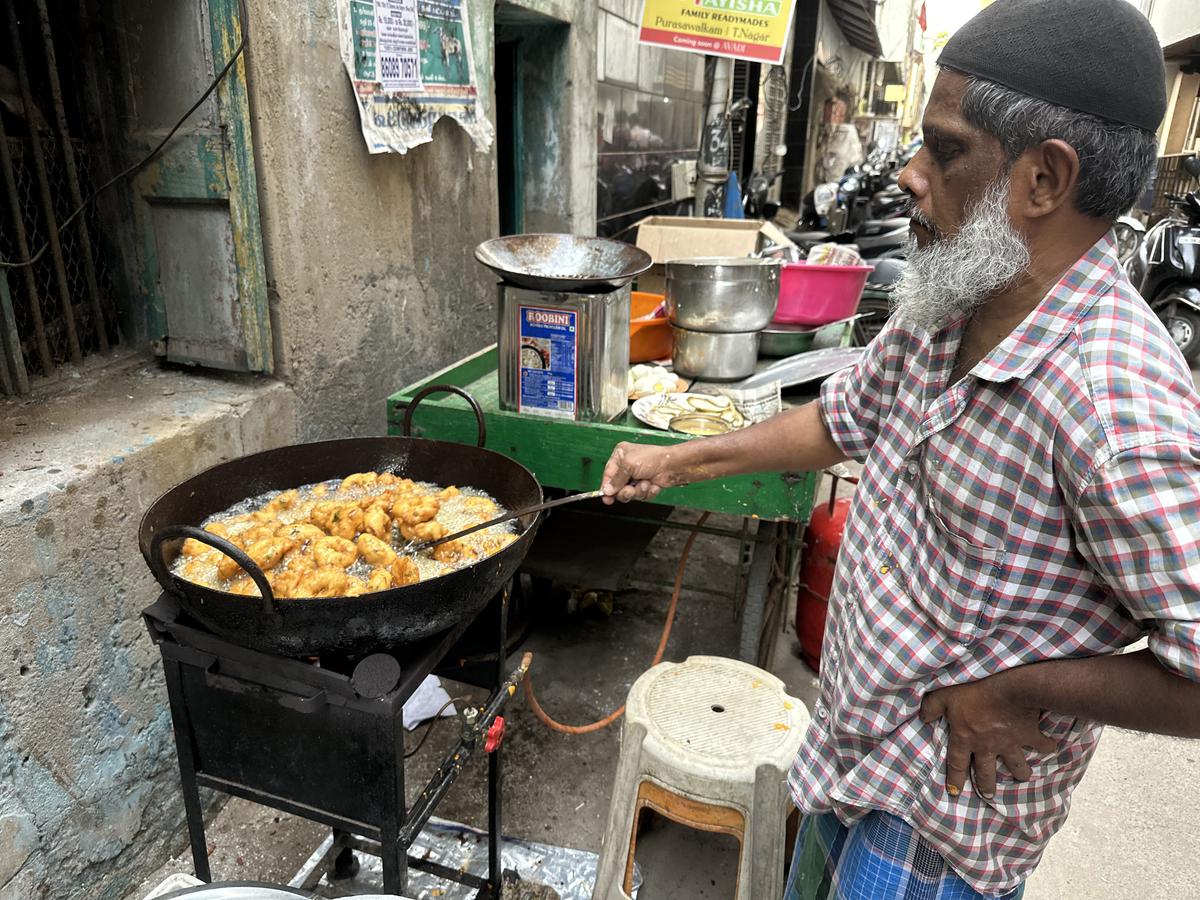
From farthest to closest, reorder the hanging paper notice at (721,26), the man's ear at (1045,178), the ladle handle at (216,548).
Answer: the hanging paper notice at (721,26), the ladle handle at (216,548), the man's ear at (1045,178)

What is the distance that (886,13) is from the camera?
2397 centimetres

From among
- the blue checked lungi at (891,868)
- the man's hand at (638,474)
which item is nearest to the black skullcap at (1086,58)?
the man's hand at (638,474)

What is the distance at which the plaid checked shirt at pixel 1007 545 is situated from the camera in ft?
3.44

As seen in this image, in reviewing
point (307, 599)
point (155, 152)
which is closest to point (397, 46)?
point (155, 152)

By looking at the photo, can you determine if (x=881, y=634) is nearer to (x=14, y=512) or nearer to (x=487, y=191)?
(x=14, y=512)

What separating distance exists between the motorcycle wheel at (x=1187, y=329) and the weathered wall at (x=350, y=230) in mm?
8179

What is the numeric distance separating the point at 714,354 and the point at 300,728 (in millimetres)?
2438

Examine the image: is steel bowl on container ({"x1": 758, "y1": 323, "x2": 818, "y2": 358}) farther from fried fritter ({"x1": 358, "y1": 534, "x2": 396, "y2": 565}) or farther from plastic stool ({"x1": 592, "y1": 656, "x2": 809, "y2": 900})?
fried fritter ({"x1": 358, "y1": 534, "x2": 396, "y2": 565})

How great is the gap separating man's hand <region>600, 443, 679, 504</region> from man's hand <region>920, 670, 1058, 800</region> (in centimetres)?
88

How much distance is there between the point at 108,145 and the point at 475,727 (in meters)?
2.49

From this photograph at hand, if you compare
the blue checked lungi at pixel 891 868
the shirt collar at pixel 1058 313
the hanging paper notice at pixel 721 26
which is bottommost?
the blue checked lungi at pixel 891 868

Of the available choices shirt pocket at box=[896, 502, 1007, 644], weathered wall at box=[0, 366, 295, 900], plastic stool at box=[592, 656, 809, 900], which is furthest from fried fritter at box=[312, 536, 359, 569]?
shirt pocket at box=[896, 502, 1007, 644]

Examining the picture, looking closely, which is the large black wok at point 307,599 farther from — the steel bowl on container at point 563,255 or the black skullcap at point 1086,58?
the black skullcap at point 1086,58

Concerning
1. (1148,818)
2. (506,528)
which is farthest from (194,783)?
(1148,818)
